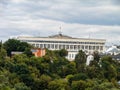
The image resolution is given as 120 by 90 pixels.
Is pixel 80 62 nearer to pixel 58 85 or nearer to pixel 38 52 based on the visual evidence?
pixel 38 52

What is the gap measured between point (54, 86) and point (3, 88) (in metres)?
6.81

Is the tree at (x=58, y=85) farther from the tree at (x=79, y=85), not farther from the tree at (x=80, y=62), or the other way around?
the tree at (x=80, y=62)

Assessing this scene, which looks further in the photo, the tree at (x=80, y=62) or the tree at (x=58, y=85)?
the tree at (x=80, y=62)

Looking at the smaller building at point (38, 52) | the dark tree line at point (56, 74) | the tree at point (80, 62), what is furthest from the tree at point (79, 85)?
the smaller building at point (38, 52)

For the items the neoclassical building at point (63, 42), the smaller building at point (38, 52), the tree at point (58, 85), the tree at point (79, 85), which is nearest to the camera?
the tree at point (58, 85)

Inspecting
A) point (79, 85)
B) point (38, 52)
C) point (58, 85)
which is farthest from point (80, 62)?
point (58, 85)

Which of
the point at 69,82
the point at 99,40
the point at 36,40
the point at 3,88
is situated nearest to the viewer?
the point at 3,88

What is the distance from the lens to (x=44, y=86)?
39094 millimetres

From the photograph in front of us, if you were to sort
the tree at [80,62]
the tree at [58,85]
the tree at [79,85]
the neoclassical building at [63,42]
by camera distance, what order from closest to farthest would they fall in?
the tree at [58,85] < the tree at [79,85] < the tree at [80,62] < the neoclassical building at [63,42]

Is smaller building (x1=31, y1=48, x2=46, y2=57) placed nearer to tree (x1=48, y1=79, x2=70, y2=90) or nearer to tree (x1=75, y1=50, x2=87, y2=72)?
tree (x1=75, y1=50, x2=87, y2=72)

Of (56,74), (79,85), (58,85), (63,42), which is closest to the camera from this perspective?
(58,85)

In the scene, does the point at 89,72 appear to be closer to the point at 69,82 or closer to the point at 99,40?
the point at 69,82

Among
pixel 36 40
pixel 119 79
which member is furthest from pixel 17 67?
pixel 36 40

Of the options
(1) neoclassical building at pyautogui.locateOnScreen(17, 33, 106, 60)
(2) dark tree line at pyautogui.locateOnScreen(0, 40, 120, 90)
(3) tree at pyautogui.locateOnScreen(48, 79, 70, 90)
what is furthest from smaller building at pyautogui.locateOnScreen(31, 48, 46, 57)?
(1) neoclassical building at pyautogui.locateOnScreen(17, 33, 106, 60)
